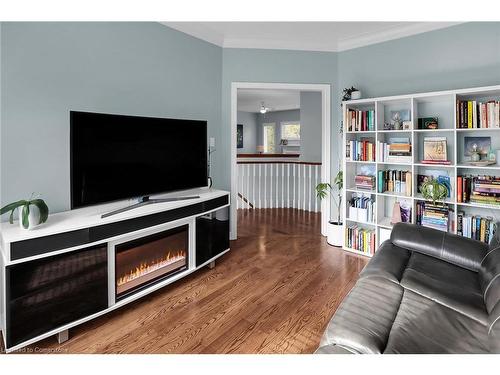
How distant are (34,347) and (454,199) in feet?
12.3

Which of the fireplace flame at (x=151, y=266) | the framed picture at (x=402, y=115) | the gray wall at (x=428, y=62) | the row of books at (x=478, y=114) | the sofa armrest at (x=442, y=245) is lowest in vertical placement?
the fireplace flame at (x=151, y=266)

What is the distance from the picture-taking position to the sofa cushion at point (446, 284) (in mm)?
1504

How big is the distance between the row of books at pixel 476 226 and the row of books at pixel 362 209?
0.86 meters

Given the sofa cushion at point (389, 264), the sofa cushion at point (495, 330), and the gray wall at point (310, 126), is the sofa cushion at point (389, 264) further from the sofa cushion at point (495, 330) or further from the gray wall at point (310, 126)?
the gray wall at point (310, 126)

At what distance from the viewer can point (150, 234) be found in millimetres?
2438

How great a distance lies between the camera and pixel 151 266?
250 cm

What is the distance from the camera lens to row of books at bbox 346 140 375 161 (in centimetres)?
350

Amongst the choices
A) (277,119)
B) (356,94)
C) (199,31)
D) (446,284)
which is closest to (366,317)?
(446,284)

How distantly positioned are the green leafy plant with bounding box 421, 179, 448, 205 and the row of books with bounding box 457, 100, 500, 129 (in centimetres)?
61

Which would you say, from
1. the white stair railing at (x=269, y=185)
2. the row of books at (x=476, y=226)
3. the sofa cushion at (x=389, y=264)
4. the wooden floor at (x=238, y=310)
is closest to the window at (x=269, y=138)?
the white stair railing at (x=269, y=185)

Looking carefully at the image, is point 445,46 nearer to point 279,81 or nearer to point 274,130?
point 279,81

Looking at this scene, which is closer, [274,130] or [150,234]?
[150,234]

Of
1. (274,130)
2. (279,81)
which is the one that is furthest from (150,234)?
(274,130)

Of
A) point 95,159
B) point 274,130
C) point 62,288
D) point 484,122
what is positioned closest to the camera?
point 62,288
